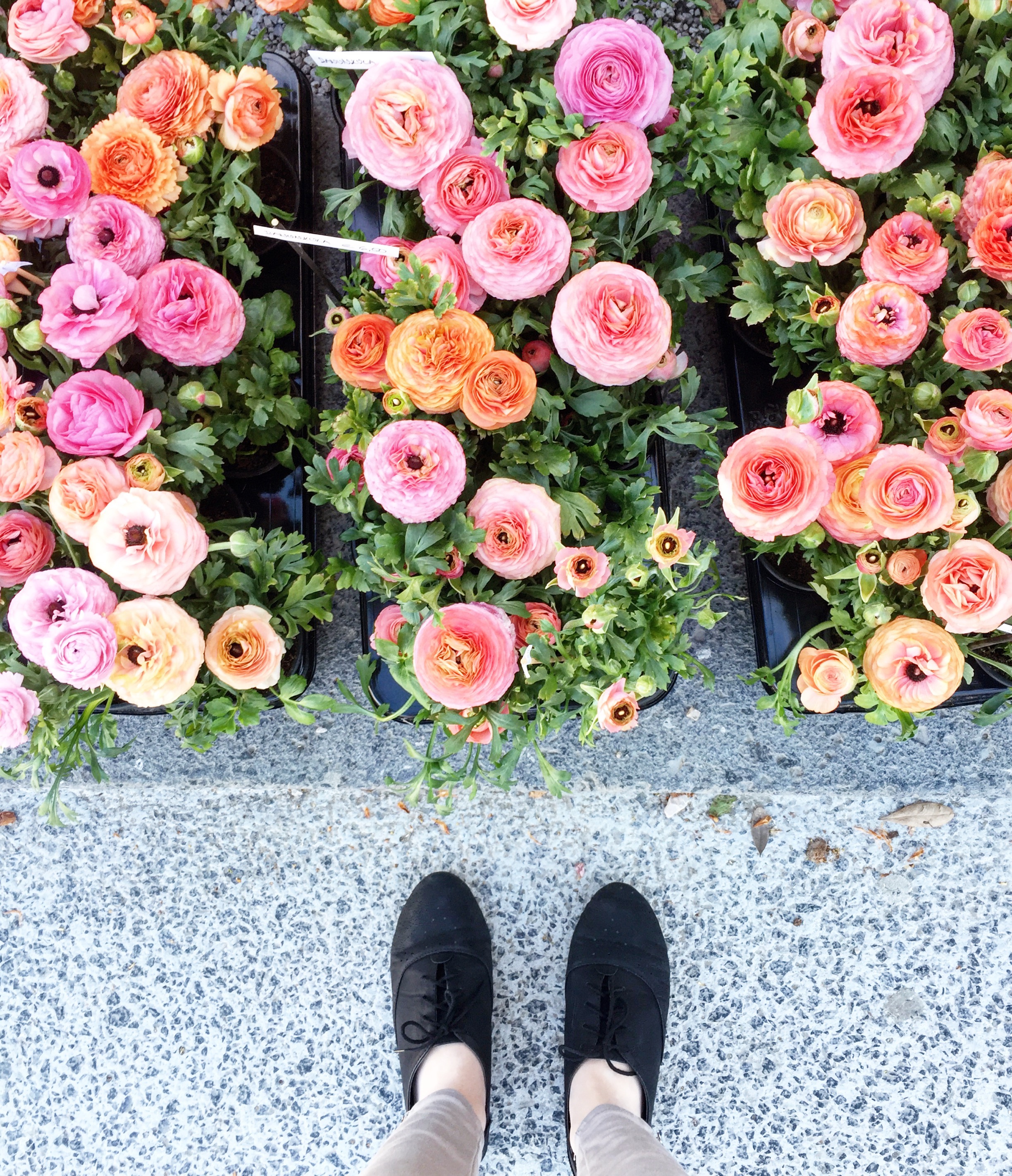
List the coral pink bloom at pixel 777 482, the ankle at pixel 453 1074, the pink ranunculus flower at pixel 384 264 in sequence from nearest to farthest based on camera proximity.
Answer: the coral pink bloom at pixel 777 482 → the pink ranunculus flower at pixel 384 264 → the ankle at pixel 453 1074

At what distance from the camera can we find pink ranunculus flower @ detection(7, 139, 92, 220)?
822mm

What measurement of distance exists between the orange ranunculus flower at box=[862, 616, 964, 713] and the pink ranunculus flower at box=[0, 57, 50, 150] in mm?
1053

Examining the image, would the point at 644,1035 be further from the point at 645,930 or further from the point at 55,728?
the point at 55,728

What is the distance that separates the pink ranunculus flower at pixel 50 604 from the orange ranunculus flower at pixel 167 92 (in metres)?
0.50

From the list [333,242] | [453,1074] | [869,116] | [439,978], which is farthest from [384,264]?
[453,1074]

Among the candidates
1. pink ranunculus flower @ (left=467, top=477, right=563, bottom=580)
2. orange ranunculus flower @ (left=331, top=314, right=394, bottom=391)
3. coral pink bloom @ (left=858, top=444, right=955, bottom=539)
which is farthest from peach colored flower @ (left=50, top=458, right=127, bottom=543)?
coral pink bloom @ (left=858, top=444, right=955, bottom=539)

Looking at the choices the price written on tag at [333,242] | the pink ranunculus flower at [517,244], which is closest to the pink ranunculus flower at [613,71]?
the pink ranunculus flower at [517,244]

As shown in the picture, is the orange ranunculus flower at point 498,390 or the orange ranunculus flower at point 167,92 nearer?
the orange ranunculus flower at point 498,390

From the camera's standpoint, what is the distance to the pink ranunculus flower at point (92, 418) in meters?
0.80

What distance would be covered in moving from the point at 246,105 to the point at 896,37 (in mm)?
672

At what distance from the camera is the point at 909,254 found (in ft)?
2.71

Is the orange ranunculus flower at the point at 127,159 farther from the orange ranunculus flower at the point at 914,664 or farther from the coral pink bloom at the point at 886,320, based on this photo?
the orange ranunculus flower at the point at 914,664

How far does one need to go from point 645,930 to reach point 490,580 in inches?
29.9

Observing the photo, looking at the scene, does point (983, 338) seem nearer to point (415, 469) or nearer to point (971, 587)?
point (971, 587)
